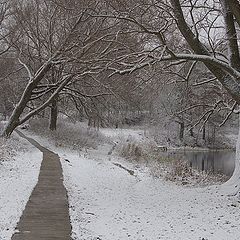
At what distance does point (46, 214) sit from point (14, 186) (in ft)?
10.1

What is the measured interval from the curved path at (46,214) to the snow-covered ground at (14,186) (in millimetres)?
143

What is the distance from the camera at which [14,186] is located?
35.7 ft

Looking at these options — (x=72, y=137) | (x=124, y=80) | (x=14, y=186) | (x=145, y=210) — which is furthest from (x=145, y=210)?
(x=72, y=137)

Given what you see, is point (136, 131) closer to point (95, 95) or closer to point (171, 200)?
point (95, 95)

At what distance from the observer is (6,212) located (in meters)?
8.09

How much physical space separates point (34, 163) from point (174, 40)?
713 centimetres

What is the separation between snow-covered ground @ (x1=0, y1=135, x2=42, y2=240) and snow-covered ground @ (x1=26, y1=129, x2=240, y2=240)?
1074 millimetres

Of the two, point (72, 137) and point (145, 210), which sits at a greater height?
point (145, 210)

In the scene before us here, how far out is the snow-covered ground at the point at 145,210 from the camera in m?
7.71

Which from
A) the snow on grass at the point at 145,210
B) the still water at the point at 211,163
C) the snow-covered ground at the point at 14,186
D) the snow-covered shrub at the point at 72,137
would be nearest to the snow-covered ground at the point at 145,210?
the snow on grass at the point at 145,210

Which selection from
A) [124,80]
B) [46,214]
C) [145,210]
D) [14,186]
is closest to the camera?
[46,214]

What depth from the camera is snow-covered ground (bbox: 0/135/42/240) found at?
7422mm

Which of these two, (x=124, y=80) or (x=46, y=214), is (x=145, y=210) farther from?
(x=124, y=80)

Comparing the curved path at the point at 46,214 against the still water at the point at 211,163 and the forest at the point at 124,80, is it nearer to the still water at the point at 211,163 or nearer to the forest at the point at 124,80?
the forest at the point at 124,80
